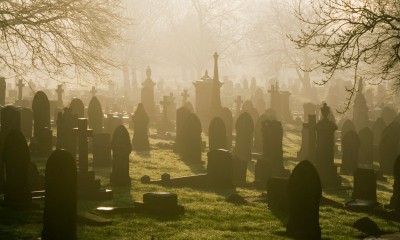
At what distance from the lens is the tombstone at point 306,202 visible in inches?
400

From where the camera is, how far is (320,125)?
1712 cm

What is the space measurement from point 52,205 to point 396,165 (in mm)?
6617

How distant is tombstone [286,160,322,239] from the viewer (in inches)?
400

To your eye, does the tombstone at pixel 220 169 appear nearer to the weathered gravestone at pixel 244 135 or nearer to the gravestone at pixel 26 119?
the weathered gravestone at pixel 244 135

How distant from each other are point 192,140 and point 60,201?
1083 cm

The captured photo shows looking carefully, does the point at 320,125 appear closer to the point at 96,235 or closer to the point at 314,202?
the point at 314,202

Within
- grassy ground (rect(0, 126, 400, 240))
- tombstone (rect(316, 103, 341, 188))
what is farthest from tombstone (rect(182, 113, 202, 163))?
grassy ground (rect(0, 126, 400, 240))

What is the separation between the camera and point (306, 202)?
1016 centimetres

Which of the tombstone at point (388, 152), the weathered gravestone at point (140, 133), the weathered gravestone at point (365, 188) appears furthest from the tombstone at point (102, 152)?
the tombstone at point (388, 152)

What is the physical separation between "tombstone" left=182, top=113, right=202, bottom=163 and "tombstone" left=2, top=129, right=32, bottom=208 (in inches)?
336

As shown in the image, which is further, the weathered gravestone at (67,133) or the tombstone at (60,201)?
the weathered gravestone at (67,133)

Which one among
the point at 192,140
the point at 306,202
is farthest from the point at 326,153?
the point at 306,202

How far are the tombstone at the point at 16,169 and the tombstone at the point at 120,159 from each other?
3446 mm

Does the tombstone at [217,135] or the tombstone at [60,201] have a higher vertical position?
the tombstone at [217,135]
